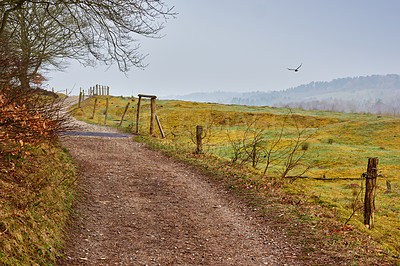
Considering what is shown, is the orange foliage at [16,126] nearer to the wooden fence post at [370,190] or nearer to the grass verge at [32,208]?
the grass verge at [32,208]

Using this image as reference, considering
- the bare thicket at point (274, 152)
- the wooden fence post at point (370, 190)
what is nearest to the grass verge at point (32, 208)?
the bare thicket at point (274, 152)

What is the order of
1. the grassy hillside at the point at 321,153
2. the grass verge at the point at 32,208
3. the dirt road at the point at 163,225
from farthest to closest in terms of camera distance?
the grassy hillside at the point at 321,153, the dirt road at the point at 163,225, the grass verge at the point at 32,208

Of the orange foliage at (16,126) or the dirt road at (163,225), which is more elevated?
the orange foliage at (16,126)

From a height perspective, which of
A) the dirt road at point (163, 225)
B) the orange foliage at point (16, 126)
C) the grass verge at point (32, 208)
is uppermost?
the orange foliage at point (16, 126)

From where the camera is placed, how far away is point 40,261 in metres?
4.43

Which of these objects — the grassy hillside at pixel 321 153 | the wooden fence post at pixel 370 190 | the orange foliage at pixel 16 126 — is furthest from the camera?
the grassy hillside at pixel 321 153

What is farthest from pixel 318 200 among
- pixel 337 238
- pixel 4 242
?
pixel 4 242

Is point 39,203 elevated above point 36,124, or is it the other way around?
point 36,124

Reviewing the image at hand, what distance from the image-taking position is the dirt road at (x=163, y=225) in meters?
5.53

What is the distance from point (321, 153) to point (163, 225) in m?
16.4

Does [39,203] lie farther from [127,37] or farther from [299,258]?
[127,37]

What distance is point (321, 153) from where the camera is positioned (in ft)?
67.8

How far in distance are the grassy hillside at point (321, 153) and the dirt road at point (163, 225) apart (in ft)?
7.04

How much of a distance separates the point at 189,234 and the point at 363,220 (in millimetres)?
4597
